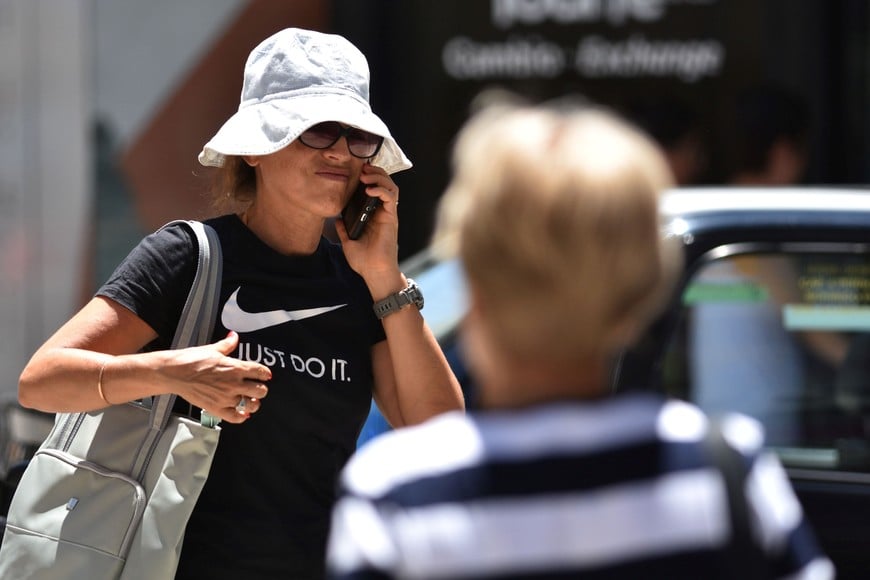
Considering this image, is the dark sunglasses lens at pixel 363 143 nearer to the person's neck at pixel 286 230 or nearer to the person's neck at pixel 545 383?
the person's neck at pixel 286 230

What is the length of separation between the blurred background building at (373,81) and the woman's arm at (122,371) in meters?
5.08

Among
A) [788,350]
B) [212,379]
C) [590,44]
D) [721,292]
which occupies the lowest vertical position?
[788,350]

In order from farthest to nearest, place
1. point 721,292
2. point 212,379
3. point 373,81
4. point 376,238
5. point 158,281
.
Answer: point 373,81 → point 721,292 → point 376,238 → point 158,281 → point 212,379

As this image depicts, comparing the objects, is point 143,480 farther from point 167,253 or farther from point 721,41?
point 721,41

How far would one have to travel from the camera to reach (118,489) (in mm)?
2016

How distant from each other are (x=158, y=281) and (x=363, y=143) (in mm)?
471

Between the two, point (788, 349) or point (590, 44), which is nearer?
point (788, 349)

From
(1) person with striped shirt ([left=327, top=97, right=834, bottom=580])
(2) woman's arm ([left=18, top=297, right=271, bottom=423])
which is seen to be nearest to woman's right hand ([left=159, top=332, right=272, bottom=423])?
(2) woman's arm ([left=18, top=297, right=271, bottom=423])

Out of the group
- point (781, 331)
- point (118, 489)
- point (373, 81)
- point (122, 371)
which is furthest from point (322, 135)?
point (373, 81)

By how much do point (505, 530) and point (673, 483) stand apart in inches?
7.1

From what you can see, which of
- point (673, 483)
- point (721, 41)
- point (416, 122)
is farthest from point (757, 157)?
point (673, 483)

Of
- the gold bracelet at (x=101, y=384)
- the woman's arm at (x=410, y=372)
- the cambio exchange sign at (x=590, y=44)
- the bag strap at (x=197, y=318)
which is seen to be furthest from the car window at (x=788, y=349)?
the cambio exchange sign at (x=590, y=44)

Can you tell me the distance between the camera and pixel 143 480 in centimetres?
204

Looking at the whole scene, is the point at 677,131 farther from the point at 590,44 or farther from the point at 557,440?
the point at 557,440
